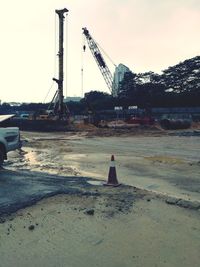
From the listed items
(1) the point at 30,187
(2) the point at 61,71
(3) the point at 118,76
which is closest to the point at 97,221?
(1) the point at 30,187

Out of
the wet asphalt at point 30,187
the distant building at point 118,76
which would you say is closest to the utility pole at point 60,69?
the distant building at point 118,76

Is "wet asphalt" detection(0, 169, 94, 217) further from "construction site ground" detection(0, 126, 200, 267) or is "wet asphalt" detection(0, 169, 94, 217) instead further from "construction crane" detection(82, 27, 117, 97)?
"construction crane" detection(82, 27, 117, 97)

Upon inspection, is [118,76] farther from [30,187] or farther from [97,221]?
[97,221]

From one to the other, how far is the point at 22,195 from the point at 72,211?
150 centimetres

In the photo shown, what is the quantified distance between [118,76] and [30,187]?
90.7 m

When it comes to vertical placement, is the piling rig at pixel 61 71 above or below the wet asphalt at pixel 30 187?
above

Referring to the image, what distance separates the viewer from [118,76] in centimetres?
9838

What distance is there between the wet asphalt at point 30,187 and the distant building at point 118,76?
8116 centimetres

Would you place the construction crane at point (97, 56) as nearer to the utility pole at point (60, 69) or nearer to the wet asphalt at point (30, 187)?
the utility pole at point (60, 69)

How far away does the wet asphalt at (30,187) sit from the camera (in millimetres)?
7539

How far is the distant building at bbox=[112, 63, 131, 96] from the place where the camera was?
306 ft

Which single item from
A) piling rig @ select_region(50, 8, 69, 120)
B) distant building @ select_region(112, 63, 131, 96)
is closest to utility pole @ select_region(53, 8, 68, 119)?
piling rig @ select_region(50, 8, 69, 120)

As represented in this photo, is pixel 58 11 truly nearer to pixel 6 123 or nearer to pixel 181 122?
pixel 181 122

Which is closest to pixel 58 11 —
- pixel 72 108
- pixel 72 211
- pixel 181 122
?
pixel 181 122
